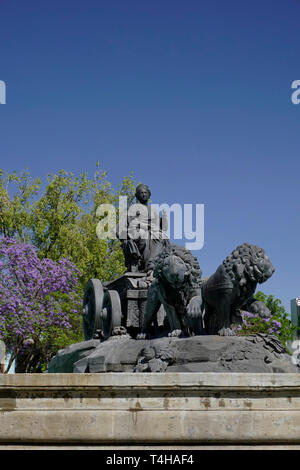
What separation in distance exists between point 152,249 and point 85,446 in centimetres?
767

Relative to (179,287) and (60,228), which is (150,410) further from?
(60,228)

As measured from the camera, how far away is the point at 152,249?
1148 centimetres

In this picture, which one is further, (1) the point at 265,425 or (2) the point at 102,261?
(2) the point at 102,261

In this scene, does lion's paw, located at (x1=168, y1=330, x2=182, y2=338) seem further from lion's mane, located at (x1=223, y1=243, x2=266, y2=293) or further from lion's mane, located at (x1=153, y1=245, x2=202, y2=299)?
lion's mane, located at (x1=223, y1=243, x2=266, y2=293)

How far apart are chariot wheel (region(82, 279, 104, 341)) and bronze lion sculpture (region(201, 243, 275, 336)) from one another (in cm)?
327

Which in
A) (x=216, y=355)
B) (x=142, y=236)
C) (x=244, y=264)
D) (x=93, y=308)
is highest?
(x=142, y=236)

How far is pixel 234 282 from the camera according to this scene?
832cm

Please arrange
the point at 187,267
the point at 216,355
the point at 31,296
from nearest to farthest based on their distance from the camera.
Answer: the point at 216,355, the point at 187,267, the point at 31,296

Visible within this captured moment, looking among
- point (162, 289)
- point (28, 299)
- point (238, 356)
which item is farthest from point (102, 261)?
point (238, 356)

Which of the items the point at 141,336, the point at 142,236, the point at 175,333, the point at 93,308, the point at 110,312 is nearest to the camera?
the point at 175,333

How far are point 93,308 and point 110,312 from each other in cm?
120

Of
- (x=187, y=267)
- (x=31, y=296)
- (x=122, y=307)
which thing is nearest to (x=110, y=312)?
(x=122, y=307)

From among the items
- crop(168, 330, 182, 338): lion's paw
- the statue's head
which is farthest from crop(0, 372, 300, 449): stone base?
the statue's head
